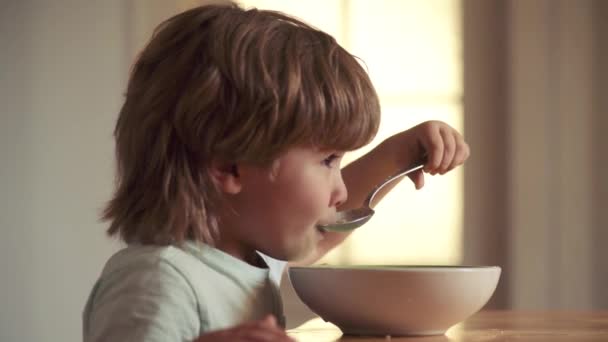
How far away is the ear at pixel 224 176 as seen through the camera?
87 cm

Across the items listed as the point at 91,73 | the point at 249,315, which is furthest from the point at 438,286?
the point at 91,73

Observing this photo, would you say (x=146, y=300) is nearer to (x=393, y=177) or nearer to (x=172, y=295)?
(x=172, y=295)

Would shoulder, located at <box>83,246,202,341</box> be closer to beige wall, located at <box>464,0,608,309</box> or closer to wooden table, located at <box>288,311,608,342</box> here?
wooden table, located at <box>288,311,608,342</box>

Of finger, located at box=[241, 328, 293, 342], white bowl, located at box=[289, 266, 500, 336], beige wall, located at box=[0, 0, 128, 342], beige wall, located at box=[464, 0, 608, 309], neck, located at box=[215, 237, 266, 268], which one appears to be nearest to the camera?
finger, located at box=[241, 328, 293, 342]

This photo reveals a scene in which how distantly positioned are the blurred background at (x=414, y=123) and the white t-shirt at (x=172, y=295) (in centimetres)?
150

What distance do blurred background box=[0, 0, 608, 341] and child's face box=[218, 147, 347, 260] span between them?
146cm

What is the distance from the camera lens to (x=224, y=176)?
0.87 m

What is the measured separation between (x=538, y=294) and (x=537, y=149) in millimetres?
369

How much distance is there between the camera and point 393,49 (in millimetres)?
2371

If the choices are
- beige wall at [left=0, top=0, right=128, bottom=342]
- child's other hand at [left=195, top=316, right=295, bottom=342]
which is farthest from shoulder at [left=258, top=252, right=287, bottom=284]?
beige wall at [left=0, top=0, right=128, bottom=342]

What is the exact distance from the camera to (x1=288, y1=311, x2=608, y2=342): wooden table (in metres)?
0.81

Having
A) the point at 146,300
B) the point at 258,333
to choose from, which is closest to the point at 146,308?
the point at 146,300

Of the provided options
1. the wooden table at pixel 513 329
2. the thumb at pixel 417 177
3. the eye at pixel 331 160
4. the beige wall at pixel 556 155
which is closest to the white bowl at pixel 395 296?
the wooden table at pixel 513 329

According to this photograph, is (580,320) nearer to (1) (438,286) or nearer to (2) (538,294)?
(1) (438,286)
